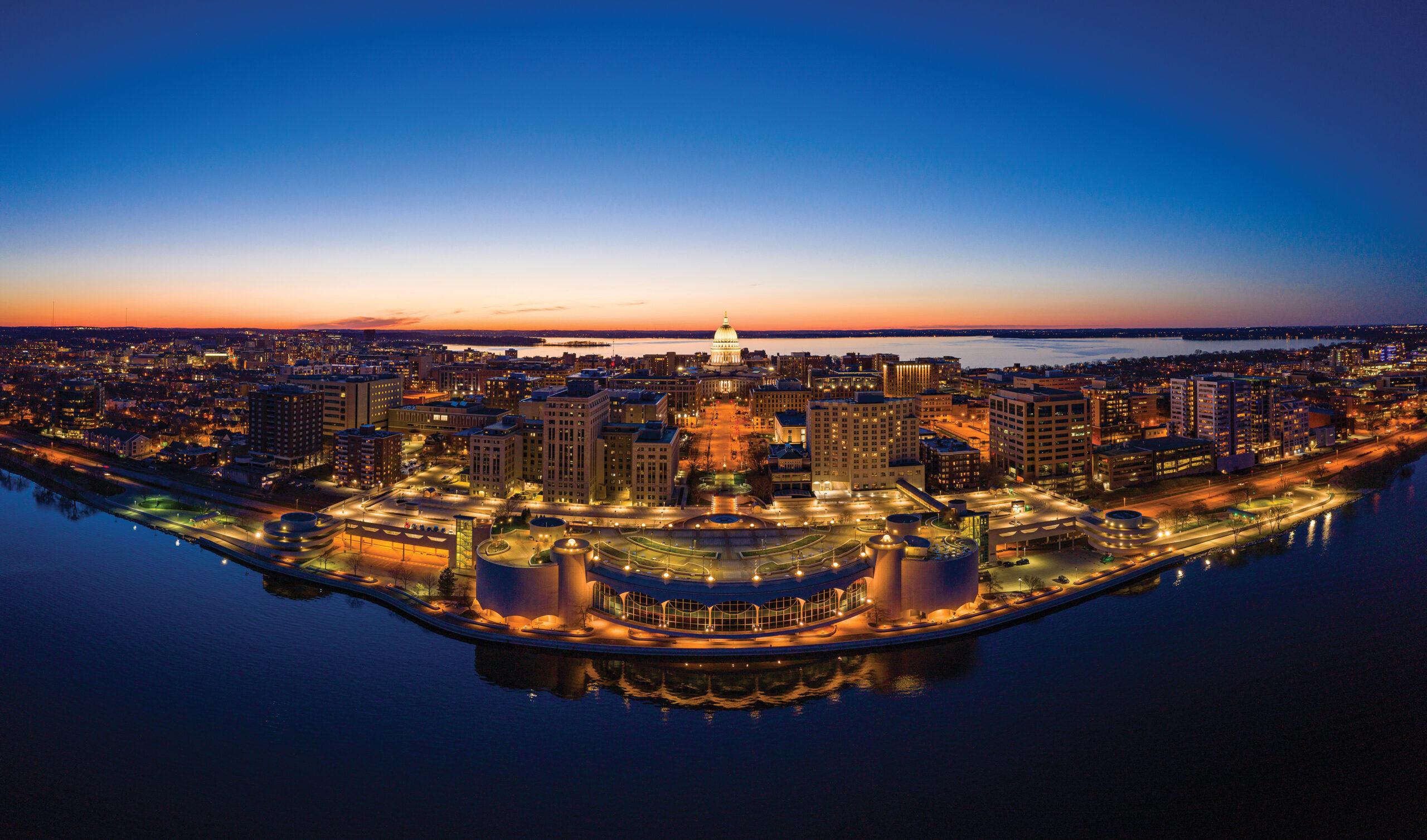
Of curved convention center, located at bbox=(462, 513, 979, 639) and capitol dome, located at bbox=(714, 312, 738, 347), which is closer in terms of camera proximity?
curved convention center, located at bbox=(462, 513, 979, 639)

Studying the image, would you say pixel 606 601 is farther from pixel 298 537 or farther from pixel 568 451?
pixel 568 451

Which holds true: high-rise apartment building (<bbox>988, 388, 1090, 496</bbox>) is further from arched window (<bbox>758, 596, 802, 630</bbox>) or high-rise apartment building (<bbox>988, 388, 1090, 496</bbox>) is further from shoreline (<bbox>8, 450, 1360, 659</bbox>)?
arched window (<bbox>758, 596, 802, 630</bbox>)

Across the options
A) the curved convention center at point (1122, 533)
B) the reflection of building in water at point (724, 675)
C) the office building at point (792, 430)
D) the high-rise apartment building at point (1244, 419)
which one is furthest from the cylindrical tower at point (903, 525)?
the high-rise apartment building at point (1244, 419)

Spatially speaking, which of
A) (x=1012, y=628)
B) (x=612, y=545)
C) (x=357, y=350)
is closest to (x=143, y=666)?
(x=612, y=545)

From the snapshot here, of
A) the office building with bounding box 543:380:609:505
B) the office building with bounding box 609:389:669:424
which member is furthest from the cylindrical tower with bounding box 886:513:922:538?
the office building with bounding box 609:389:669:424

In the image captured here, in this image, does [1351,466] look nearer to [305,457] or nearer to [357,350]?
[305,457]

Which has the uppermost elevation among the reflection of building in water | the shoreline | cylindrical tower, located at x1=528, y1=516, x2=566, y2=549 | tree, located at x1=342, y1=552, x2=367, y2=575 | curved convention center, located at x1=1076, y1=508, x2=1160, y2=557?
cylindrical tower, located at x1=528, y1=516, x2=566, y2=549
